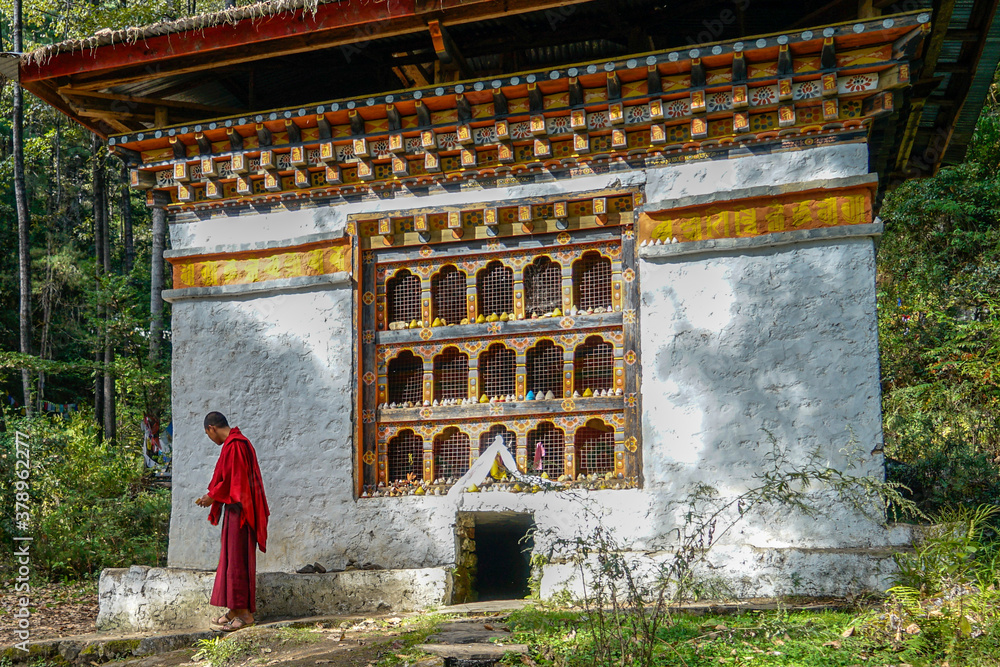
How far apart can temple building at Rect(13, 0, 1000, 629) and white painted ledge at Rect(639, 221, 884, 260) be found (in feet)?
0.07

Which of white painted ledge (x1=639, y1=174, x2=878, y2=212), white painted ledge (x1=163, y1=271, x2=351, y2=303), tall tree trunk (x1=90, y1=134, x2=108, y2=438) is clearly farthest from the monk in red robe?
tall tree trunk (x1=90, y1=134, x2=108, y2=438)

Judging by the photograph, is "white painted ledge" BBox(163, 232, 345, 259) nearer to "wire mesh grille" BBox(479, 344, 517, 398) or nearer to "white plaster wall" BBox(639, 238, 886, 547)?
"wire mesh grille" BBox(479, 344, 517, 398)

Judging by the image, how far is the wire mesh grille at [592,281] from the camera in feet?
22.0

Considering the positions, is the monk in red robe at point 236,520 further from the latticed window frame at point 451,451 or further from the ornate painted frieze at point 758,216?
the ornate painted frieze at point 758,216

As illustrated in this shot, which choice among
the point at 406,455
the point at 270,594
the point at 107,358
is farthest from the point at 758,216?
the point at 107,358

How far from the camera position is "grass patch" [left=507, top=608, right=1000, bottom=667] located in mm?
4117

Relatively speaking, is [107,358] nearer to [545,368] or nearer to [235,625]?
[235,625]

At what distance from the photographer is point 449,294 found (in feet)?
23.1

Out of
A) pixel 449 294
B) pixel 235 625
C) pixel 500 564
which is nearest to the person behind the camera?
pixel 235 625

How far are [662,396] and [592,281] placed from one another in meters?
1.10

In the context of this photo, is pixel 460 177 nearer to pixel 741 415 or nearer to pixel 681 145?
pixel 681 145

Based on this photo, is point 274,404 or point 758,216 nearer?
point 758,216

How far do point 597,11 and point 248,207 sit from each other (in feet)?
11.1

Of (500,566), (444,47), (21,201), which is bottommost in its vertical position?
(500,566)
